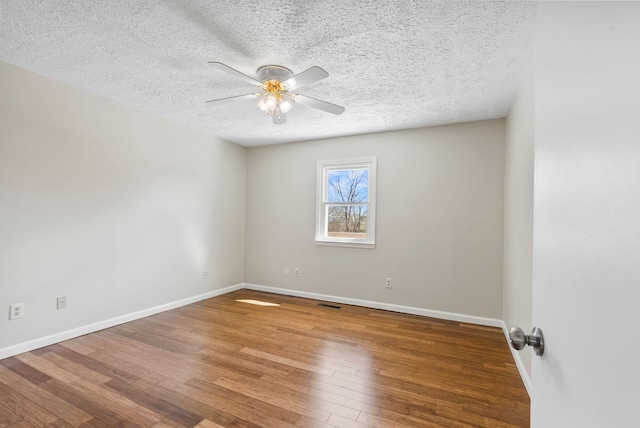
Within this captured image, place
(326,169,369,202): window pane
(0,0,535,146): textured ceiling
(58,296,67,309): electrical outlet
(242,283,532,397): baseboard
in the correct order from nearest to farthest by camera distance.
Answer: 1. (0,0,535,146): textured ceiling
2. (58,296,67,309): electrical outlet
3. (242,283,532,397): baseboard
4. (326,169,369,202): window pane

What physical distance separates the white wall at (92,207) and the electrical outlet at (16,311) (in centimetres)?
3

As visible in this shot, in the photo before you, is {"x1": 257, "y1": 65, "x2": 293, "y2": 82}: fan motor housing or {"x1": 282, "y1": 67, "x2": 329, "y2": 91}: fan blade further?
{"x1": 257, "y1": 65, "x2": 293, "y2": 82}: fan motor housing

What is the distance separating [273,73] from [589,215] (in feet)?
7.60

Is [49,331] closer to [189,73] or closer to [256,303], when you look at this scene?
[256,303]

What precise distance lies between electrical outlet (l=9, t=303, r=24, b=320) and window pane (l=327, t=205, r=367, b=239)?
3.37 meters

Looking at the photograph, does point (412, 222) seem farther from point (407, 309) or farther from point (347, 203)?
point (407, 309)

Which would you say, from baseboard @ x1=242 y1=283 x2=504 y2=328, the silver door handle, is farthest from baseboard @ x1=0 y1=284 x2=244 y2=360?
the silver door handle

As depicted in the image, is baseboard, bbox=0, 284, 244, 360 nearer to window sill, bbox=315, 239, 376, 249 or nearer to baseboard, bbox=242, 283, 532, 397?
baseboard, bbox=242, 283, 532, 397

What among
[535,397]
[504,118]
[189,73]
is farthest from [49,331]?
[504,118]

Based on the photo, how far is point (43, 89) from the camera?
262 centimetres

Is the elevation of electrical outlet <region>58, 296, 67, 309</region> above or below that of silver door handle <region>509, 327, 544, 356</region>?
below

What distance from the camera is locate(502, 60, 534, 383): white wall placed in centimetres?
216

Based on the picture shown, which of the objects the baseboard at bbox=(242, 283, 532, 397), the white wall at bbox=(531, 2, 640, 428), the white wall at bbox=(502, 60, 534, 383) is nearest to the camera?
the white wall at bbox=(531, 2, 640, 428)

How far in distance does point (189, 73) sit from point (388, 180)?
2.61 meters
